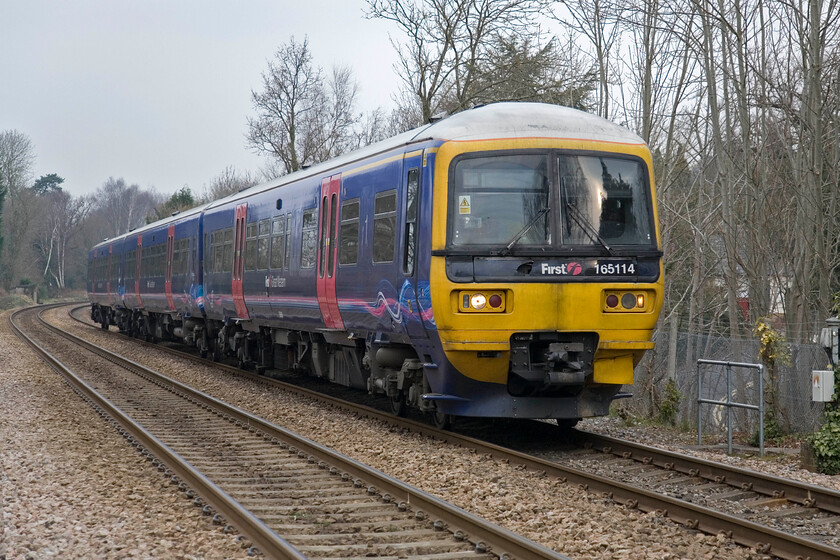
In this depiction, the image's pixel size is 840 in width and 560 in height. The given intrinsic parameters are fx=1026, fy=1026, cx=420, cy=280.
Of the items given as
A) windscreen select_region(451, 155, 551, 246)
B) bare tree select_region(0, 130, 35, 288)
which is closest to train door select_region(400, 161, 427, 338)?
windscreen select_region(451, 155, 551, 246)

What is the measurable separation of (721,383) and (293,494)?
8.02m

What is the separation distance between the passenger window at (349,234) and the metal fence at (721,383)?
4.38 metres

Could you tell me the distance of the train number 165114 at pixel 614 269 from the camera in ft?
30.1

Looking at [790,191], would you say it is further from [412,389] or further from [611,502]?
[611,502]

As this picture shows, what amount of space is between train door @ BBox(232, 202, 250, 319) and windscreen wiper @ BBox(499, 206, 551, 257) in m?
8.61

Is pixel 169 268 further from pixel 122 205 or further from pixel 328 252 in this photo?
pixel 122 205

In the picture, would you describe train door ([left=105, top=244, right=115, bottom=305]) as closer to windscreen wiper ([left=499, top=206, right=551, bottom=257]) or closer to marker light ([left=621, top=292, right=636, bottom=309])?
windscreen wiper ([left=499, top=206, right=551, bottom=257])

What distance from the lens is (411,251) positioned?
9773 millimetres

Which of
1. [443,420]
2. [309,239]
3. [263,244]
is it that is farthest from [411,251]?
[263,244]

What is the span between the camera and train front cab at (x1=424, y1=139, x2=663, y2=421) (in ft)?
29.7

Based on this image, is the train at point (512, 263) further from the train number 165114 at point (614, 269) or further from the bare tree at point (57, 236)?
the bare tree at point (57, 236)

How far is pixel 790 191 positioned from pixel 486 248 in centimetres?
809

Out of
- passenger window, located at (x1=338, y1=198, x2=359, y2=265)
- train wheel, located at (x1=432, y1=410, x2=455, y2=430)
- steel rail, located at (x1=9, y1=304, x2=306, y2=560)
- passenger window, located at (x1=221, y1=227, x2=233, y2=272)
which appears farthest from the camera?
passenger window, located at (x1=221, y1=227, x2=233, y2=272)

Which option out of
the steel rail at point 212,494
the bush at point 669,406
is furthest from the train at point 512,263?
the steel rail at point 212,494
